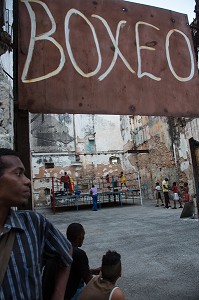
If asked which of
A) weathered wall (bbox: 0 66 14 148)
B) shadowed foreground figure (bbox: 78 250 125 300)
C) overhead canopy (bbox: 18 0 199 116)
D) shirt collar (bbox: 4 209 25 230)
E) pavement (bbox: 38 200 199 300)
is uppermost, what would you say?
weathered wall (bbox: 0 66 14 148)

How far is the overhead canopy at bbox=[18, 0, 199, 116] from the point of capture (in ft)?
6.38

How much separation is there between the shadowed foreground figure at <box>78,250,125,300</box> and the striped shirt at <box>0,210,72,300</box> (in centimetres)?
107

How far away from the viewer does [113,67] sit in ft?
7.07

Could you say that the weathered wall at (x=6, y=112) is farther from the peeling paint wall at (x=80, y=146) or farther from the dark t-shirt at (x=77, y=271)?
the peeling paint wall at (x=80, y=146)

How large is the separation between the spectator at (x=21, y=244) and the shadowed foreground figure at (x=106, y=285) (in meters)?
1.03

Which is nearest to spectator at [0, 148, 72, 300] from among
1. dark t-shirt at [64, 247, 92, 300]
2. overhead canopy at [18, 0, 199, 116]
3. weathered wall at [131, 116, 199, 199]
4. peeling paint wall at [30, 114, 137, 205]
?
overhead canopy at [18, 0, 199, 116]

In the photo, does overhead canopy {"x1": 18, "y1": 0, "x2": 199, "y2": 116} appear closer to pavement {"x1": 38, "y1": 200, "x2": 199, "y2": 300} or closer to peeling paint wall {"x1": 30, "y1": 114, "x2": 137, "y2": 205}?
pavement {"x1": 38, "y1": 200, "x2": 199, "y2": 300}

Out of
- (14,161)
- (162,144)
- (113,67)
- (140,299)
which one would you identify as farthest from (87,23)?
(162,144)

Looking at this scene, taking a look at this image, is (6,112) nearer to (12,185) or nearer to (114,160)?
(12,185)

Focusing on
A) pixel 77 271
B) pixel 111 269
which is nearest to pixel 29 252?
pixel 111 269

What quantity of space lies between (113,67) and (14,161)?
1234 millimetres

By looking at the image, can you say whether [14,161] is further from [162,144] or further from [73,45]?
[162,144]

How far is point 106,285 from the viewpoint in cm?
218

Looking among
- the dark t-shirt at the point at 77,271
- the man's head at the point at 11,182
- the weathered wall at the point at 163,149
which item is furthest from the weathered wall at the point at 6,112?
the weathered wall at the point at 163,149
